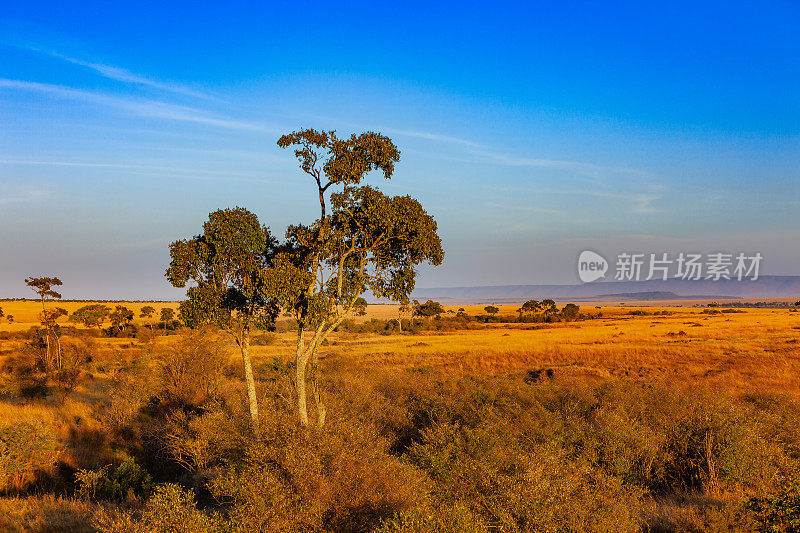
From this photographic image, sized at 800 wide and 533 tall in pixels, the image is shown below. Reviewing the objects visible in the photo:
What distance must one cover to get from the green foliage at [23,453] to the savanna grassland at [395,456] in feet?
0.13

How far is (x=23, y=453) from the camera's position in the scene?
11.3 meters

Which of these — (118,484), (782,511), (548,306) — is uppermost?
(782,511)

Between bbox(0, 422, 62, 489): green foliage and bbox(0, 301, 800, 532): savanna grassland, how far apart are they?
0.04 meters

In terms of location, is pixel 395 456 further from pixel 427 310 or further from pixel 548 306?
pixel 548 306

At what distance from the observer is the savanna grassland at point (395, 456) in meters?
6.53

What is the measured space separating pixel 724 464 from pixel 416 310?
77.9 m

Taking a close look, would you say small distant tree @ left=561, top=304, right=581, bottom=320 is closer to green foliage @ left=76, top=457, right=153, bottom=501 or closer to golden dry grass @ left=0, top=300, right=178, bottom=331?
golden dry grass @ left=0, top=300, right=178, bottom=331

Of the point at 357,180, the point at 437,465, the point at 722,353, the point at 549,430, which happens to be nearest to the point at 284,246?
the point at 357,180

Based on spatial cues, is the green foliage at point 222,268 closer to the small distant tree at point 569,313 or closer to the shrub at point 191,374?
the shrub at point 191,374

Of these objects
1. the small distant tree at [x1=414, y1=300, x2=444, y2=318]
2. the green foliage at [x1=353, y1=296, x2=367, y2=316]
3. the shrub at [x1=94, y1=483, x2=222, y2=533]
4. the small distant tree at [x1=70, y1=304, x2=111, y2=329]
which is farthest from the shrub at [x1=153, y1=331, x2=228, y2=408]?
the small distant tree at [x1=414, y1=300, x2=444, y2=318]

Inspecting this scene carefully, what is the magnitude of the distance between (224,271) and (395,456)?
569 centimetres

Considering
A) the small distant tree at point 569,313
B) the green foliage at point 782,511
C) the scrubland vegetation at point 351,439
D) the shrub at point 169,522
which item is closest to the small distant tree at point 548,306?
the small distant tree at point 569,313

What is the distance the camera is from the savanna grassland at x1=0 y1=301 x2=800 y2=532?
21.4ft

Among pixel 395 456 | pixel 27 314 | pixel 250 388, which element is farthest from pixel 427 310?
pixel 27 314
